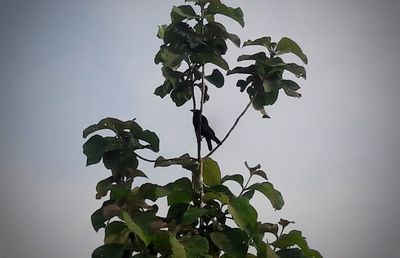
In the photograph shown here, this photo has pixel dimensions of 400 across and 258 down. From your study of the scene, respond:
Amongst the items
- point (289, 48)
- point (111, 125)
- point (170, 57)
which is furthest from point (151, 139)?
point (289, 48)

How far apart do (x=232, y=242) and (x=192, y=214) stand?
0.12 metres

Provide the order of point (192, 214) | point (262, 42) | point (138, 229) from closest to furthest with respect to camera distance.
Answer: point (138, 229)
point (192, 214)
point (262, 42)

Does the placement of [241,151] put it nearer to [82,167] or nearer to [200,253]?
[82,167]

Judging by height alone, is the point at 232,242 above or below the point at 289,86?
below

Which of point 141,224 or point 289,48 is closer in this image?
point 141,224

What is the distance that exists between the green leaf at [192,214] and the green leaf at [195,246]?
4cm

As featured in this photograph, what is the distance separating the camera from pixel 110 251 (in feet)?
3.43

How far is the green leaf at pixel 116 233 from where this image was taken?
1089 mm

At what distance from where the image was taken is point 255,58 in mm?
1179

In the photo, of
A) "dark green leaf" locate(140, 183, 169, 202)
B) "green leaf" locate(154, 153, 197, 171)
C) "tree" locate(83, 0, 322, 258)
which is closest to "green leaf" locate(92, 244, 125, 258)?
"tree" locate(83, 0, 322, 258)

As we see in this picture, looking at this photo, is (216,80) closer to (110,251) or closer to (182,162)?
(182,162)

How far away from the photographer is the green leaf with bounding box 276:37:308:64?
1.15 metres

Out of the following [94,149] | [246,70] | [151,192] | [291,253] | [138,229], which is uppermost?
[246,70]

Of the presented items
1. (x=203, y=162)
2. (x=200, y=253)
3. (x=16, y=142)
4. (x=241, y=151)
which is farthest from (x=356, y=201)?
(x=16, y=142)
